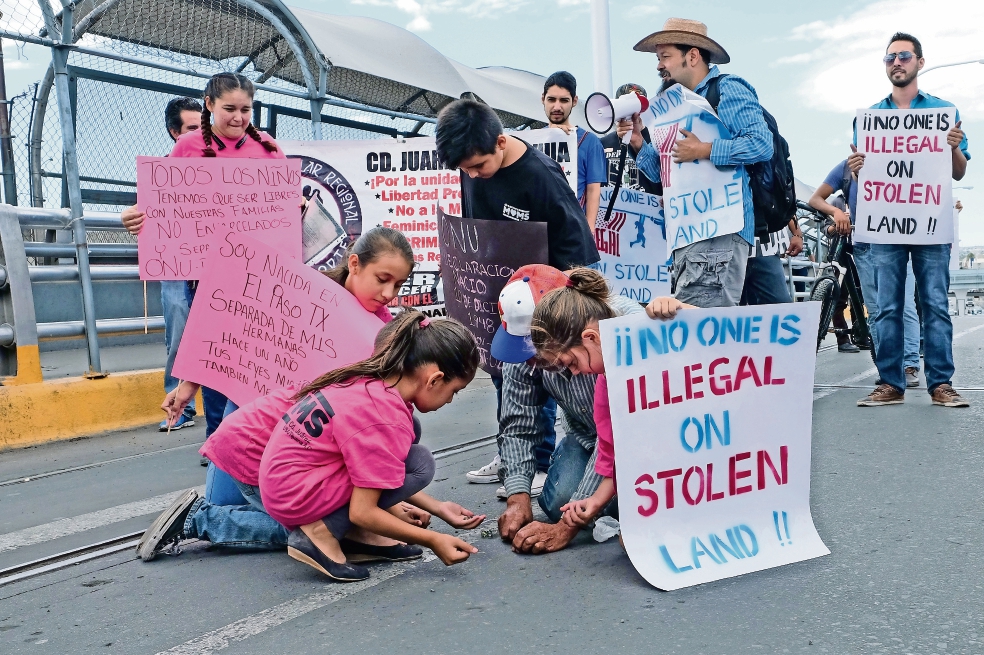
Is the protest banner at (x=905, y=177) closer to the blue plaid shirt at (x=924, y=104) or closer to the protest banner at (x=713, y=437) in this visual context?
the blue plaid shirt at (x=924, y=104)

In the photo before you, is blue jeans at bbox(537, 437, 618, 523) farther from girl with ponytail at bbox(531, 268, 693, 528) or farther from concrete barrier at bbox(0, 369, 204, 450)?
concrete barrier at bbox(0, 369, 204, 450)

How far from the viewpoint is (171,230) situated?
4.76m

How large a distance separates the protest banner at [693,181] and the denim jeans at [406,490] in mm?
1889

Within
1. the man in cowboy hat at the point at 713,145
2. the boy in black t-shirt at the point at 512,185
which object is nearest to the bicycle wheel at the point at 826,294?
the man in cowboy hat at the point at 713,145

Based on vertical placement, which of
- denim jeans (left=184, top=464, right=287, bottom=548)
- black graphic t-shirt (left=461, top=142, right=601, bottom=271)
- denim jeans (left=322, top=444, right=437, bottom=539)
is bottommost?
denim jeans (left=184, top=464, right=287, bottom=548)

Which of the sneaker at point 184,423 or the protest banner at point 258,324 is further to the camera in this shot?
the sneaker at point 184,423

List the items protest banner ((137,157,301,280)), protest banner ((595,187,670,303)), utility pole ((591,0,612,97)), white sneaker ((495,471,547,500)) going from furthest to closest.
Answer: utility pole ((591,0,612,97)) < protest banner ((595,187,670,303)) < protest banner ((137,157,301,280)) < white sneaker ((495,471,547,500))

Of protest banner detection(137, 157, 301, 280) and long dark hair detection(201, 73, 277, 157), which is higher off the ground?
long dark hair detection(201, 73, 277, 157)

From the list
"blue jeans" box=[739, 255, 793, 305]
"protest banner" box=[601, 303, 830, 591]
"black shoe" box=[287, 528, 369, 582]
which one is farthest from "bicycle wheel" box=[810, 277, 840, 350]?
"black shoe" box=[287, 528, 369, 582]

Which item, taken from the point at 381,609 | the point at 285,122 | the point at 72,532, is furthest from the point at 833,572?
the point at 285,122

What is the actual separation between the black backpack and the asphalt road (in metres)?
1.21

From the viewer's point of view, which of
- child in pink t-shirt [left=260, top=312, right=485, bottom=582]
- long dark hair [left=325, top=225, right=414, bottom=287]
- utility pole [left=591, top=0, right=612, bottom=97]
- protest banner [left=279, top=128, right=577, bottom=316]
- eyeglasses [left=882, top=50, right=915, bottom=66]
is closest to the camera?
child in pink t-shirt [left=260, top=312, right=485, bottom=582]

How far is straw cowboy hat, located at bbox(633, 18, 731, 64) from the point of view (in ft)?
14.3

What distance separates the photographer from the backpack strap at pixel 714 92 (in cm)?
436
